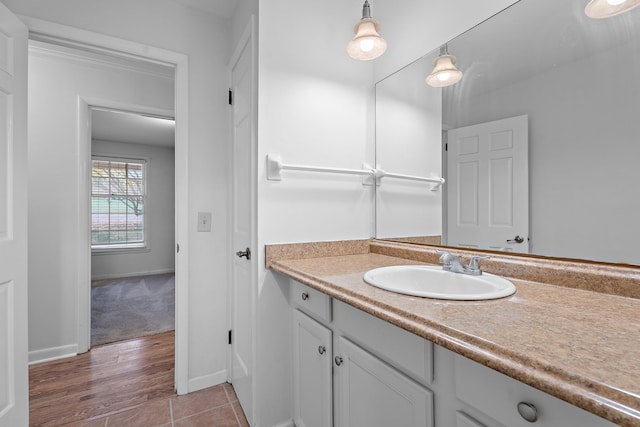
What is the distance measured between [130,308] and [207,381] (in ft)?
6.96

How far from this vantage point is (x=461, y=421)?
2.23ft

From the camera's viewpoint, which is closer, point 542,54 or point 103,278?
point 542,54

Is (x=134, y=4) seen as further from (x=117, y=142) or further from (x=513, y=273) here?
(x=117, y=142)

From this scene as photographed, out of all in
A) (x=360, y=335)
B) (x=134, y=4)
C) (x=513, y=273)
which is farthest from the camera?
(x=134, y=4)

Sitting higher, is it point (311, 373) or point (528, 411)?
point (528, 411)

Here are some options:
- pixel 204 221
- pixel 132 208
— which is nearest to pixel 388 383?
pixel 204 221

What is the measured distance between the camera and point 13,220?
4.69 ft

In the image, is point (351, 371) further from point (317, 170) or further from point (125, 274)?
point (125, 274)

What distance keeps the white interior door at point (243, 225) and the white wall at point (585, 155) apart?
1.17m

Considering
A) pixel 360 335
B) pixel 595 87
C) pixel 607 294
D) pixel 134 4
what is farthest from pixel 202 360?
pixel 595 87

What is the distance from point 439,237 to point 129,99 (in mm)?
2604

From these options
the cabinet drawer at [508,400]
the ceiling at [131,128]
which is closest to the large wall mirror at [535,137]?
the cabinet drawer at [508,400]

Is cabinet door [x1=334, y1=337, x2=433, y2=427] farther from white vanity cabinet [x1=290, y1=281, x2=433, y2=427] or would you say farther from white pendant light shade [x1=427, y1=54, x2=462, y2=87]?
white pendant light shade [x1=427, y1=54, x2=462, y2=87]

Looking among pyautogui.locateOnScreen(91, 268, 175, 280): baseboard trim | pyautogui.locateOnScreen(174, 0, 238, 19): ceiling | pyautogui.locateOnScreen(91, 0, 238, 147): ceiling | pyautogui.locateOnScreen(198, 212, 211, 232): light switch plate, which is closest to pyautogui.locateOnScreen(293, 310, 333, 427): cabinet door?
pyautogui.locateOnScreen(198, 212, 211, 232): light switch plate
